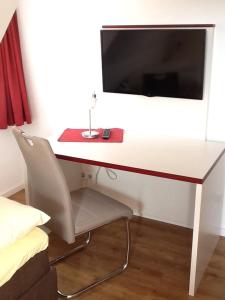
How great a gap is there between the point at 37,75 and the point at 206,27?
1426mm

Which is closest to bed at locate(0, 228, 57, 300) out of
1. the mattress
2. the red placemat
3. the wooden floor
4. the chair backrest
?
the mattress

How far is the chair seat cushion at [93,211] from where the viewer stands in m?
2.00

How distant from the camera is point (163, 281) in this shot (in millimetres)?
2158

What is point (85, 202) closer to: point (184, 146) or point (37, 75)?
point (184, 146)

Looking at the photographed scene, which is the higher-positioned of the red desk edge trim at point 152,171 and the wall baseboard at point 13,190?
the red desk edge trim at point 152,171

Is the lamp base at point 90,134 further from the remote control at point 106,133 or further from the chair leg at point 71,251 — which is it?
the chair leg at point 71,251

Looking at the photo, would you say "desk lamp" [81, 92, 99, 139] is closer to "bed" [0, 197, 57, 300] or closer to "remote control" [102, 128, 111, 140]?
"remote control" [102, 128, 111, 140]

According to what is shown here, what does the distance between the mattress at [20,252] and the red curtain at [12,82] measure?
1.54 meters

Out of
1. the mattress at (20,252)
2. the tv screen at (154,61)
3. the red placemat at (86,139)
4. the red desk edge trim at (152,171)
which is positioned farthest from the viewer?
the red placemat at (86,139)

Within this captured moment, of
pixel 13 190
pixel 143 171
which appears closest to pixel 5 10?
pixel 143 171

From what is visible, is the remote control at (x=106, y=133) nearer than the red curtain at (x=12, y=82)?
Yes

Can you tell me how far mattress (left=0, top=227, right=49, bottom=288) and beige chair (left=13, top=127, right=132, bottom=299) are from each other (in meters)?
0.30

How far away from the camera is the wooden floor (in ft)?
6.79

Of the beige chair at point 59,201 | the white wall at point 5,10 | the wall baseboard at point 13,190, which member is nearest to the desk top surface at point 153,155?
the beige chair at point 59,201
